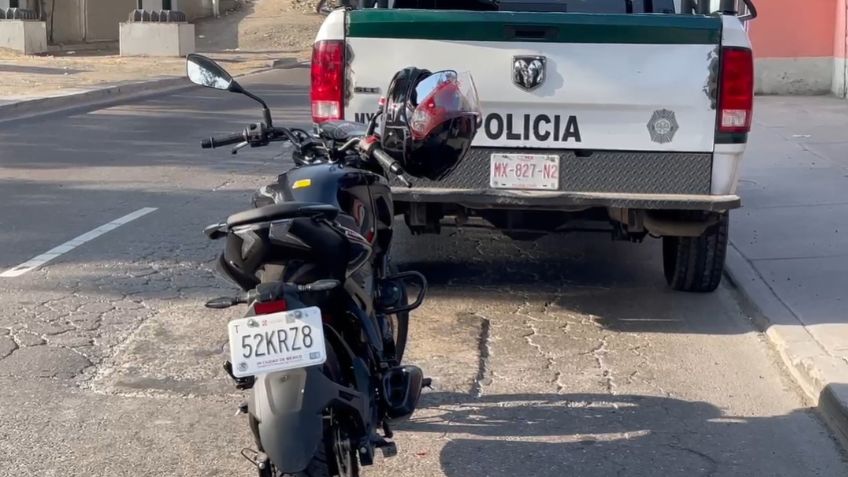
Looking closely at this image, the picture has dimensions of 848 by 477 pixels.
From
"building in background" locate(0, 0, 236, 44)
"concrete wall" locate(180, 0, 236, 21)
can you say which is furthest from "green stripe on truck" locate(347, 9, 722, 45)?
"concrete wall" locate(180, 0, 236, 21)

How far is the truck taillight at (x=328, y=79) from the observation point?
21.6 ft

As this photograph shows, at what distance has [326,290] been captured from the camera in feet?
12.2

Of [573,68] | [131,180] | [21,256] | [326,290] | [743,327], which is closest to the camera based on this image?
[326,290]

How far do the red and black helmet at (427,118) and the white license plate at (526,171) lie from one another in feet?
7.08

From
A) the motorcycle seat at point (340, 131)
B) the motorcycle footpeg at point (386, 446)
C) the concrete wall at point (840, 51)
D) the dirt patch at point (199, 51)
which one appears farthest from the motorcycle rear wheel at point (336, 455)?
the concrete wall at point (840, 51)

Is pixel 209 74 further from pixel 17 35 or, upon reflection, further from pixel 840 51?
pixel 17 35

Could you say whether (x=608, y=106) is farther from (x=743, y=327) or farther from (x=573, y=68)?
(x=743, y=327)

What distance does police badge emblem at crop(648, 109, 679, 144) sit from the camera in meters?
6.48

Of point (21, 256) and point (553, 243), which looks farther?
point (553, 243)

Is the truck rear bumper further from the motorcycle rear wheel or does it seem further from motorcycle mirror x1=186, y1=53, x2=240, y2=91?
the motorcycle rear wheel

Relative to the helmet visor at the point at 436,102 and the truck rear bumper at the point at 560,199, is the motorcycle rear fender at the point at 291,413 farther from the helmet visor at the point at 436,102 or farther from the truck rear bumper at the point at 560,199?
the truck rear bumper at the point at 560,199

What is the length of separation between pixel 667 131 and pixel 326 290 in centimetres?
331

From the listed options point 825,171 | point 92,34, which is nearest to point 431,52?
point 825,171

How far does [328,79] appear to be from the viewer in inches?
261
